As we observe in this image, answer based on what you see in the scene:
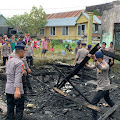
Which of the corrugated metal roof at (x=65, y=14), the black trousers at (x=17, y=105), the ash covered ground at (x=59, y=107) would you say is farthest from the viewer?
the corrugated metal roof at (x=65, y=14)

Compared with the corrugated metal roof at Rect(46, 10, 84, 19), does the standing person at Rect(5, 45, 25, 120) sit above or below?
below

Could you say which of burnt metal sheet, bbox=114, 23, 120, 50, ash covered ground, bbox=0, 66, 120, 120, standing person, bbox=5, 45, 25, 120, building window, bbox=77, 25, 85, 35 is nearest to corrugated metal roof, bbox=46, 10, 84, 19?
building window, bbox=77, 25, 85, 35

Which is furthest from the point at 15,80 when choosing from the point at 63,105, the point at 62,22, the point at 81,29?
the point at 62,22

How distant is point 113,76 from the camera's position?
27.5 ft

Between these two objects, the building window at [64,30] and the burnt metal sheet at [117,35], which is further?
the building window at [64,30]

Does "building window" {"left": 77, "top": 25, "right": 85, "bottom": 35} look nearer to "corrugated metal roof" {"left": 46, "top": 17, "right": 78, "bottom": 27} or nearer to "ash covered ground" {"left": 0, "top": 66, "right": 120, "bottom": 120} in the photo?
"corrugated metal roof" {"left": 46, "top": 17, "right": 78, "bottom": 27}

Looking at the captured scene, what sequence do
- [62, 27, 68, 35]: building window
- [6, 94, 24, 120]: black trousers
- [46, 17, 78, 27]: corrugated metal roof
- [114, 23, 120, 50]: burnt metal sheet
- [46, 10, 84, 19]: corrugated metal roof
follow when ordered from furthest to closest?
1. [46, 10, 84, 19]: corrugated metal roof
2. [62, 27, 68, 35]: building window
3. [46, 17, 78, 27]: corrugated metal roof
4. [114, 23, 120, 50]: burnt metal sheet
5. [6, 94, 24, 120]: black trousers

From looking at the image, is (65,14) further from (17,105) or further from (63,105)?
(17,105)

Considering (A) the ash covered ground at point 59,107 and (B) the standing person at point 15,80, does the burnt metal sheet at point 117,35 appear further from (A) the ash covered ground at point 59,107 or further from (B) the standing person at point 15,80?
(B) the standing person at point 15,80

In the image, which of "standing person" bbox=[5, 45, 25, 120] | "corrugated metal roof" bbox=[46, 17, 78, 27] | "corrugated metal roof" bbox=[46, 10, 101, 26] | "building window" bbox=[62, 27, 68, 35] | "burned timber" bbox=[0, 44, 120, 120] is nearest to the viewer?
"standing person" bbox=[5, 45, 25, 120]

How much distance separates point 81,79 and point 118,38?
18.7 ft

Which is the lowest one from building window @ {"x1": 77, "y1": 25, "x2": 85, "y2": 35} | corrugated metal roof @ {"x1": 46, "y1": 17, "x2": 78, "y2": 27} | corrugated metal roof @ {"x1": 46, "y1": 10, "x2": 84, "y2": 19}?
building window @ {"x1": 77, "y1": 25, "x2": 85, "y2": 35}

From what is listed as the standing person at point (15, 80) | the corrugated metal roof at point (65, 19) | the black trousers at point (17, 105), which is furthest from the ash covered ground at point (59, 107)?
the corrugated metal roof at point (65, 19)

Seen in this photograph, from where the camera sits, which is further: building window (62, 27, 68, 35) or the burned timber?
building window (62, 27, 68, 35)
